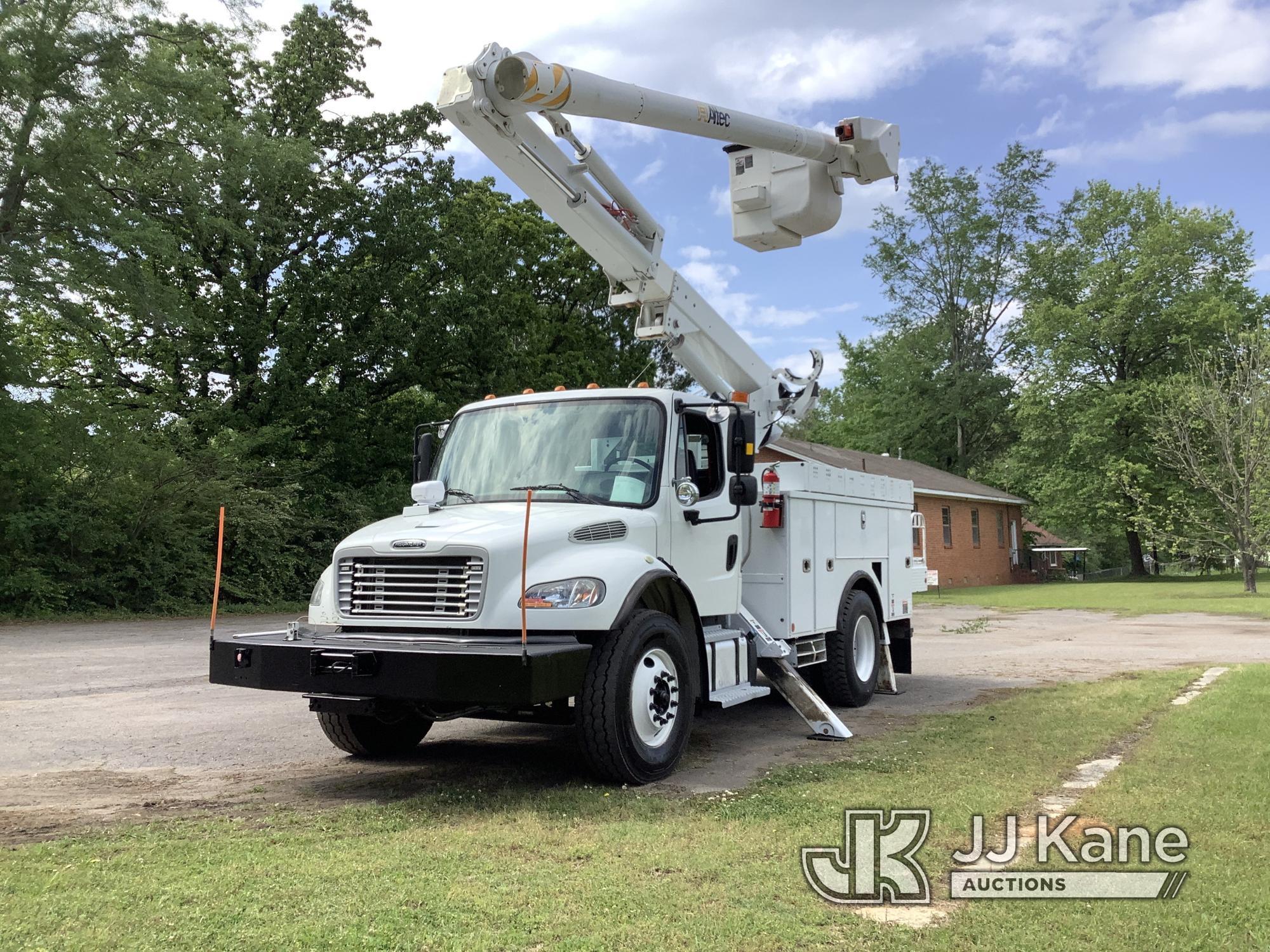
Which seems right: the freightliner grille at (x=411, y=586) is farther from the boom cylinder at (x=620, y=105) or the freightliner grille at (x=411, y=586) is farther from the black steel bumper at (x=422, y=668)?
the boom cylinder at (x=620, y=105)

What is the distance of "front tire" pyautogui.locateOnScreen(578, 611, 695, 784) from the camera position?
20.0 ft

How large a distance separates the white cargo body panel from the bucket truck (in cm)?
3

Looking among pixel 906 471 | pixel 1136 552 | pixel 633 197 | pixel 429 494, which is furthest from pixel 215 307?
pixel 1136 552

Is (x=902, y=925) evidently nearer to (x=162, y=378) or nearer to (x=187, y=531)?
(x=187, y=531)

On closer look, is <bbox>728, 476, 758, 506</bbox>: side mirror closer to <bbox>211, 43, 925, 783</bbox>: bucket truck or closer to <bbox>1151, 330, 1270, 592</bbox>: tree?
<bbox>211, 43, 925, 783</bbox>: bucket truck

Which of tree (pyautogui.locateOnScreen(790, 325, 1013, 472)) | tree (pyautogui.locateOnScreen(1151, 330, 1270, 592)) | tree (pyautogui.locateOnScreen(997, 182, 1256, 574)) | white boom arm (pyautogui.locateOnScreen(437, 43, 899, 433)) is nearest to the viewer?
white boom arm (pyautogui.locateOnScreen(437, 43, 899, 433))

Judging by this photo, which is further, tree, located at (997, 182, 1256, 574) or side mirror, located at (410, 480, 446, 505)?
tree, located at (997, 182, 1256, 574)

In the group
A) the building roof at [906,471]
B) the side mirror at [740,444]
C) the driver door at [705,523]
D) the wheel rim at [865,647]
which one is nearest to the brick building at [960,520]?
the building roof at [906,471]

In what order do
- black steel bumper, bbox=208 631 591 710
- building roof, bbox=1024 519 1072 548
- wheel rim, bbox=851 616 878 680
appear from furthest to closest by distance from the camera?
building roof, bbox=1024 519 1072 548 < wheel rim, bbox=851 616 878 680 < black steel bumper, bbox=208 631 591 710

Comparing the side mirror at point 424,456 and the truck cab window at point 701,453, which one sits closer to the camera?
the truck cab window at point 701,453

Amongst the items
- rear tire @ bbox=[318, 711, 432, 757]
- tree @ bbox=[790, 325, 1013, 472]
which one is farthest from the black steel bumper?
tree @ bbox=[790, 325, 1013, 472]

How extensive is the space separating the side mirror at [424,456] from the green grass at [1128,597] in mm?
20121

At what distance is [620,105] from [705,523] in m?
3.22

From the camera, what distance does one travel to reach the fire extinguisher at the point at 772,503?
28.2 ft
